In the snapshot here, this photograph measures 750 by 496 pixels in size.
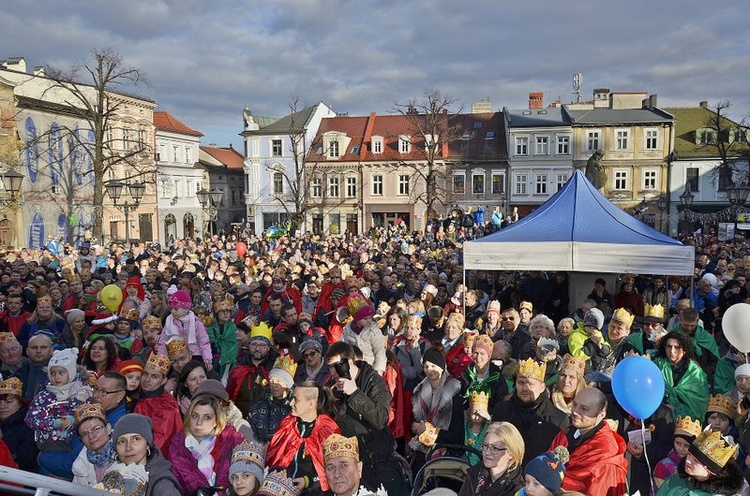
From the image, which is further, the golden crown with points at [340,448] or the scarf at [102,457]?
the scarf at [102,457]

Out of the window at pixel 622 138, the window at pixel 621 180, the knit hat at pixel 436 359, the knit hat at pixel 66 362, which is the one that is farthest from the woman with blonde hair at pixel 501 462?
the window at pixel 621 180

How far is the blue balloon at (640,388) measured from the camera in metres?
4.31

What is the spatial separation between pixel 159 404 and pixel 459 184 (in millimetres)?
38266

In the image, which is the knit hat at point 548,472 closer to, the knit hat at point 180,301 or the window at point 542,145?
the knit hat at point 180,301

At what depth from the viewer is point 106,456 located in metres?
3.83

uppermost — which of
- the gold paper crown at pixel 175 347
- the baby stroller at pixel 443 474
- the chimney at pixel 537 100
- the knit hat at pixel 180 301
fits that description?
the chimney at pixel 537 100

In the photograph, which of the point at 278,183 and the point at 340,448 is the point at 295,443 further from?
the point at 278,183

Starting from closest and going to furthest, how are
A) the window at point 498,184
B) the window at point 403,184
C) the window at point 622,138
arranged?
1. the window at point 622,138
2. the window at point 498,184
3. the window at point 403,184

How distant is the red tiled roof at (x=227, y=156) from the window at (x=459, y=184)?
20318 millimetres

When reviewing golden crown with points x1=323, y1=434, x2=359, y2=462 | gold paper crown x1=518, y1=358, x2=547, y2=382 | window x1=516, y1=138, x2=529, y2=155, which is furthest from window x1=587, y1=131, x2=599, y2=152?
golden crown with points x1=323, y1=434, x2=359, y2=462

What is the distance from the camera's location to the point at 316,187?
44.0 m

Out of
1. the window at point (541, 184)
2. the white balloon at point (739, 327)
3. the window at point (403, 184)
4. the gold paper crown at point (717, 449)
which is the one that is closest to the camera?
the gold paper crown at point (717, 449)

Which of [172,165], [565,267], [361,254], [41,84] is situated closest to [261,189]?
[172,165]

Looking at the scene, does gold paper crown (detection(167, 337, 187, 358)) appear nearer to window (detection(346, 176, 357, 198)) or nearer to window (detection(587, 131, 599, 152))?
window (detection(346, 176, 357, 198))
